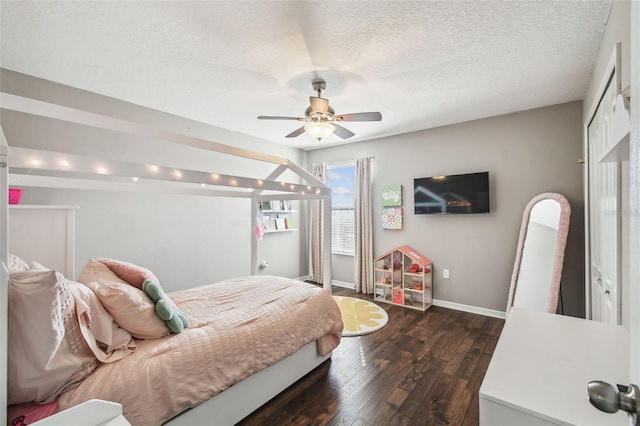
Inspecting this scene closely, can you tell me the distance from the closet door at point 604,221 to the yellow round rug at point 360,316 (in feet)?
6.60

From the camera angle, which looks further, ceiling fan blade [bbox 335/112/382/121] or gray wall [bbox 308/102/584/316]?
gray wall [bbox 308/102/584/316]

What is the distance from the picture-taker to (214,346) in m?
1.68

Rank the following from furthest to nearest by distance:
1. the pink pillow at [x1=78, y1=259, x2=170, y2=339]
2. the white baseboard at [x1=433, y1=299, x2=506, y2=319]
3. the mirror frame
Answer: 1. the white baseboard at [x1=433, y1=299, x2=506, y2=319]
2. the mirror frame
3. the pink pillow at [x1=78, y1=259, x2=170, y2=339]

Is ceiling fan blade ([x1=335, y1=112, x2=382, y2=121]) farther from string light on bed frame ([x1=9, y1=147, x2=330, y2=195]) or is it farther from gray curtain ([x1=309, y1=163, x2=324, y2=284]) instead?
gray curtain ([x1=309, y1=163, x2=324, y2=284])

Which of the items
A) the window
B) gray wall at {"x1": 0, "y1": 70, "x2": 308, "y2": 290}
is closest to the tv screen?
the window

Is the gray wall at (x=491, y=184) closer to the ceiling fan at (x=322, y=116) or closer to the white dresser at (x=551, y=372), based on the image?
the ceiling fan at (x=322, y=116)

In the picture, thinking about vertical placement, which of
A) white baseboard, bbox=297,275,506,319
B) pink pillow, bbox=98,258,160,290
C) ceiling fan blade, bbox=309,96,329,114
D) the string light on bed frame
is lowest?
white baseboard, bbox=297,275,506,319

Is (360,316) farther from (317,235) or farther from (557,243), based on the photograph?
(557,243)

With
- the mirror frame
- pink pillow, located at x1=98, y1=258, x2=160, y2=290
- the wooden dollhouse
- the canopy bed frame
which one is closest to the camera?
the canopy bed frame

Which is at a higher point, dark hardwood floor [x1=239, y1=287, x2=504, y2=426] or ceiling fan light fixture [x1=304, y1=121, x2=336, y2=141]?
ceiling fan light fixture [x1=304, y1=121, x2=336, y2=141]

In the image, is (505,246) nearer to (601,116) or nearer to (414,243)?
(414,243)

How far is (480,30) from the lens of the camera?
1973 millimetres

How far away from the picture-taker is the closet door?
1.71 metres

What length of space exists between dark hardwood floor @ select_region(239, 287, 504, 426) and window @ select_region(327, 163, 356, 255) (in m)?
1.99
